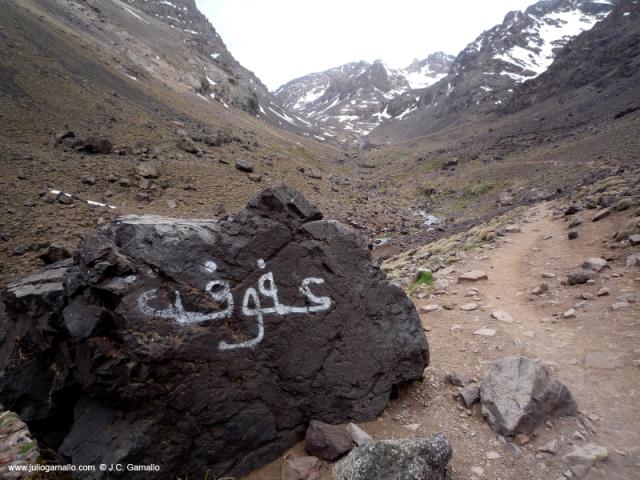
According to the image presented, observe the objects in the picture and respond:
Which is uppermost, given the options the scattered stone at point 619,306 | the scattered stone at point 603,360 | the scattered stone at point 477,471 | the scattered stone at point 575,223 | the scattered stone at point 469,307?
the scattered stone at point 575,223

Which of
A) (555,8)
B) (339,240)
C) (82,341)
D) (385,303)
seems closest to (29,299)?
(82,341)

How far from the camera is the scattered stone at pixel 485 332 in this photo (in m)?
7.76

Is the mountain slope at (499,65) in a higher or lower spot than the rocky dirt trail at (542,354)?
higher

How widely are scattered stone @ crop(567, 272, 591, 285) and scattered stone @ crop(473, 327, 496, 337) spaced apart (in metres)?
2.94

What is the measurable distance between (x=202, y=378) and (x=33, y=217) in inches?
548

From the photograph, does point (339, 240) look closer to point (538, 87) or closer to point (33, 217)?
point (33, 217)

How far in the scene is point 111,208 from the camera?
16.4 meters

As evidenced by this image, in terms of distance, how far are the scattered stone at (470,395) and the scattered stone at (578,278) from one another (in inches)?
204

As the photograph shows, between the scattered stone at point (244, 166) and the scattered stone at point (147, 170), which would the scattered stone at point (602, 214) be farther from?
the scattered stone at point (147, 170)

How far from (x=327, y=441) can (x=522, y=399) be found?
290cm

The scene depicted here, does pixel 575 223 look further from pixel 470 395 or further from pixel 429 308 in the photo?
pixel 470 395

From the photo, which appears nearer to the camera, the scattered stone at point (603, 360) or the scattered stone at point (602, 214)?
the scattered stone at point (603, 360)

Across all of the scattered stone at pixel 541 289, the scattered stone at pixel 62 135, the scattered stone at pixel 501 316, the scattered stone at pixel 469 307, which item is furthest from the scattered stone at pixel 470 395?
the scattered stone at pixel 62 135

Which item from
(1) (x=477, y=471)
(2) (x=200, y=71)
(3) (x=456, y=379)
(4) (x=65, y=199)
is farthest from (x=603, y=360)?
(2) (x=200, y=71)
